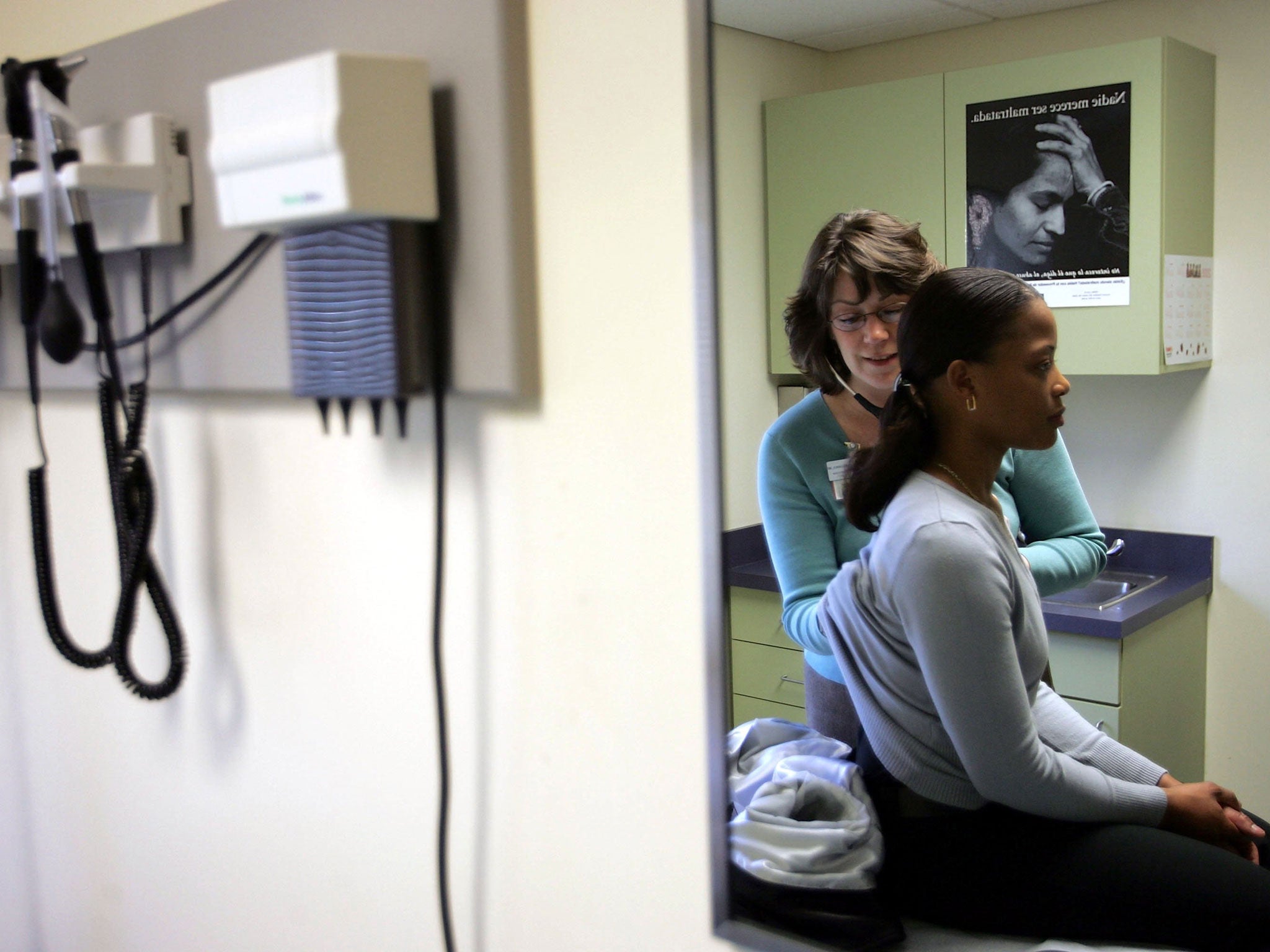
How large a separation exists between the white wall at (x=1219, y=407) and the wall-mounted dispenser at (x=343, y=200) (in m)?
0.34

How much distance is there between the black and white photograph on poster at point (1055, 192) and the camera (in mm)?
638

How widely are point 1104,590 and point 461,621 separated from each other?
52 centimetres

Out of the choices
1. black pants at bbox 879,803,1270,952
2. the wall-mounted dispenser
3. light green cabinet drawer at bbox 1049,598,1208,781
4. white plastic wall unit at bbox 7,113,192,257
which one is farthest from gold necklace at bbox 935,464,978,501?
white plastic wall unit at bbox 7,113,192,257

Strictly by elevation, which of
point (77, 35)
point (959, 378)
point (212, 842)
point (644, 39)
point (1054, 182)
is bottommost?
point (212, 842)

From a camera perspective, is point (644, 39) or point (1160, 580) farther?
point (644, 39)

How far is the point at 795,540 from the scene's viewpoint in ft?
2.42

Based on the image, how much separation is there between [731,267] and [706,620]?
0.80 feet

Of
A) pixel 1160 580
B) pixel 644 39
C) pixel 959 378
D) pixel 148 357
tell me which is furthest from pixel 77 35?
pixel 1160 580

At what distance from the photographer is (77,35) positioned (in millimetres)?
1219

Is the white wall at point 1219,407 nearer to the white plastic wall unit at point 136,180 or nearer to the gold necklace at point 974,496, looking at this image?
the gold necklace at point 974,496

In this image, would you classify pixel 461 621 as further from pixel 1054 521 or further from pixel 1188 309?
pixel 1188 309

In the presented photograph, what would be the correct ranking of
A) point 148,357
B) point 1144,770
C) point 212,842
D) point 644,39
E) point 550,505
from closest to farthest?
point 1144,770, point 644,39, point 550,505, point 148,357, point 212,842

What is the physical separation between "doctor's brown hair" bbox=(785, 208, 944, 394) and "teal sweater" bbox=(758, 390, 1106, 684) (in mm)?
21

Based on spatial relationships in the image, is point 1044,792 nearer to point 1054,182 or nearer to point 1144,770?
point 1144,770
